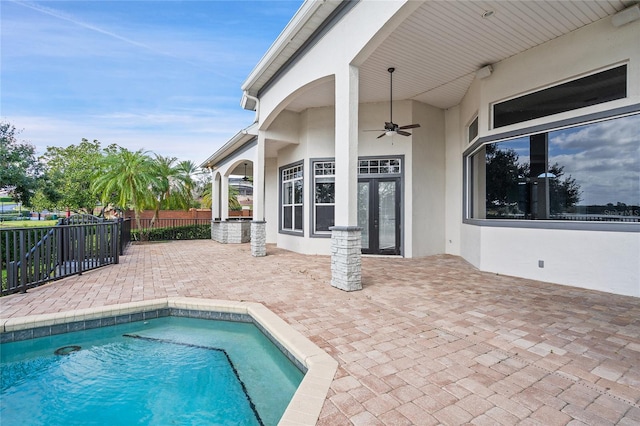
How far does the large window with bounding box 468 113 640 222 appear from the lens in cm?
492

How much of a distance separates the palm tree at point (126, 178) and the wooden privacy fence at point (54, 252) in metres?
4.46

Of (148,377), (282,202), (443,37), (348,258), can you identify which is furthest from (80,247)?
(443,37)

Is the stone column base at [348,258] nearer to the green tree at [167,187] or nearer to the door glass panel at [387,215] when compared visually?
the door glass panel at [387,215]

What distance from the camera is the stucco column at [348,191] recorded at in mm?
5062

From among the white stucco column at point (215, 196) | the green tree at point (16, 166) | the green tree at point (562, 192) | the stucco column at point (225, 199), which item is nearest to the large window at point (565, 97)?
the green tree at point (562, 192)

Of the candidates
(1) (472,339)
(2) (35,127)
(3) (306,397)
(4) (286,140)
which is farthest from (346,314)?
(2) (35,127)

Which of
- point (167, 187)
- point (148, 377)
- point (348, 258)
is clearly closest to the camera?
point (148, 377)

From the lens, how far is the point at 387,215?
8711 mm

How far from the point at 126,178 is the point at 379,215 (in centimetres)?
997

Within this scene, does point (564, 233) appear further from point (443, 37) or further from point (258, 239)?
point (258, 239)

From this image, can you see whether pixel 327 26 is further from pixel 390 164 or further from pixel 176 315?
pixel 176 315

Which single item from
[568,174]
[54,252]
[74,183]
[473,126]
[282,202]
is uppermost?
[473,126]

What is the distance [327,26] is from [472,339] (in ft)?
18.0

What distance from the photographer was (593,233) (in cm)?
508
